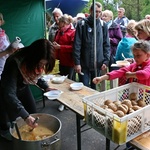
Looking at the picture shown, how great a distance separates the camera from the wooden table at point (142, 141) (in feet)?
3.81

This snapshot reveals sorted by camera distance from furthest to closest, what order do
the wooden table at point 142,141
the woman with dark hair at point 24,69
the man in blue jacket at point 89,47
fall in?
the man in blue jacket at point 89,47
the woman with dark hair at point 24,69
the wooden table at point 142,141

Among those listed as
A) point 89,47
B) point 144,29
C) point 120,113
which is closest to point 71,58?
point 89,47

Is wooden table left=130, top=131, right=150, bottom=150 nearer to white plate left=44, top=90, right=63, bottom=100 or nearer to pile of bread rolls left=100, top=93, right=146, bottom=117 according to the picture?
pile of bread rolls left=100, top=93, right=146, bottom=117

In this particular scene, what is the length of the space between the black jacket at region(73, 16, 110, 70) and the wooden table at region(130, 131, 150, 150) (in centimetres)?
173

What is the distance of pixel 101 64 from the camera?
298 cm

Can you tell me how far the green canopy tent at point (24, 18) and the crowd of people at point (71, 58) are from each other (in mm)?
302

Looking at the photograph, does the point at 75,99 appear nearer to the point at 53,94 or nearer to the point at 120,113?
the point at 53,94

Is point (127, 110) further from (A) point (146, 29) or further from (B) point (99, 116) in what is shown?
(A) point (146, 29)

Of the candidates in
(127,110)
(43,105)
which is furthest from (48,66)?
(43,105)

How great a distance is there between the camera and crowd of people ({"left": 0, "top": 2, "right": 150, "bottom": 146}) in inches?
60.4

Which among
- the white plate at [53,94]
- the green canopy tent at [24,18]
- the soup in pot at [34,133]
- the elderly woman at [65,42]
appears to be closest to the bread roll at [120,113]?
the soup in pot at [34,133]

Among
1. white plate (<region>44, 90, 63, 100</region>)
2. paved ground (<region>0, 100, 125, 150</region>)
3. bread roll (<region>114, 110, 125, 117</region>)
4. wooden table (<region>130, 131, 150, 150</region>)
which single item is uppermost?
bread roll (<region>114, 110, 125, 117</region>)

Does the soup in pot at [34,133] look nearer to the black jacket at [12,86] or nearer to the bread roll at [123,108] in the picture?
the black jacket at [12,86]

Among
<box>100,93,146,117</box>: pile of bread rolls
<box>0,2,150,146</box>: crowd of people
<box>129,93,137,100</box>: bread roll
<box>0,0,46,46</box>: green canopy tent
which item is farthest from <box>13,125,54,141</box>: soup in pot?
<box>0,0,46,46</box>: green canopy tent
